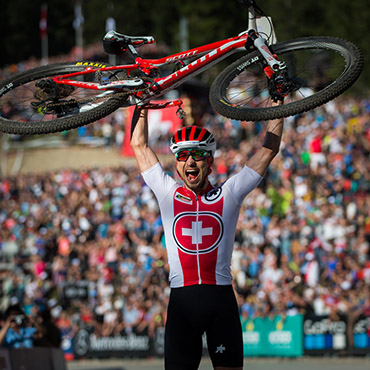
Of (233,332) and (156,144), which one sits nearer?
(233,332)

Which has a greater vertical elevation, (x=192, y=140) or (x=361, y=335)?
(x=192, y=140)

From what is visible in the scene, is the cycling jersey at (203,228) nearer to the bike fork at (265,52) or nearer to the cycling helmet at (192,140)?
the cycling helmet at (192,140)

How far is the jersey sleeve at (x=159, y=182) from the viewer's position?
4.75 metres

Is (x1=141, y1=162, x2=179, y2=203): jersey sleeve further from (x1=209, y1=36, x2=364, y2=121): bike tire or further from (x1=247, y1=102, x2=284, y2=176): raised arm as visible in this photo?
(x1=209, y1=36, x2=364, y2=121): bike tire

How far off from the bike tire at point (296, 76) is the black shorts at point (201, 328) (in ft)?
4.18

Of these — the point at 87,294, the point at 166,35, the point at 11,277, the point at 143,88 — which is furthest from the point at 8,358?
the point at 166,35

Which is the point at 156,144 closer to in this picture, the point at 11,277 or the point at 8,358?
the point at 11,277

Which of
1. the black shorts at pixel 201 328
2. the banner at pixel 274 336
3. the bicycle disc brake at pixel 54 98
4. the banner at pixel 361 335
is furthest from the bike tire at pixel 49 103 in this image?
the banner at pixel 361 335

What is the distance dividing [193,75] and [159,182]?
109 cm

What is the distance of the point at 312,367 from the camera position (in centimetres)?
1235

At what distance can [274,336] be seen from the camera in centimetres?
1369

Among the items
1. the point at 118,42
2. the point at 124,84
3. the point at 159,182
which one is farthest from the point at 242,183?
the point at 118,42

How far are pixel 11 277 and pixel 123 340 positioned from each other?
4.55 m

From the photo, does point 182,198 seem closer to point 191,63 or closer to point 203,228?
point 203,228
